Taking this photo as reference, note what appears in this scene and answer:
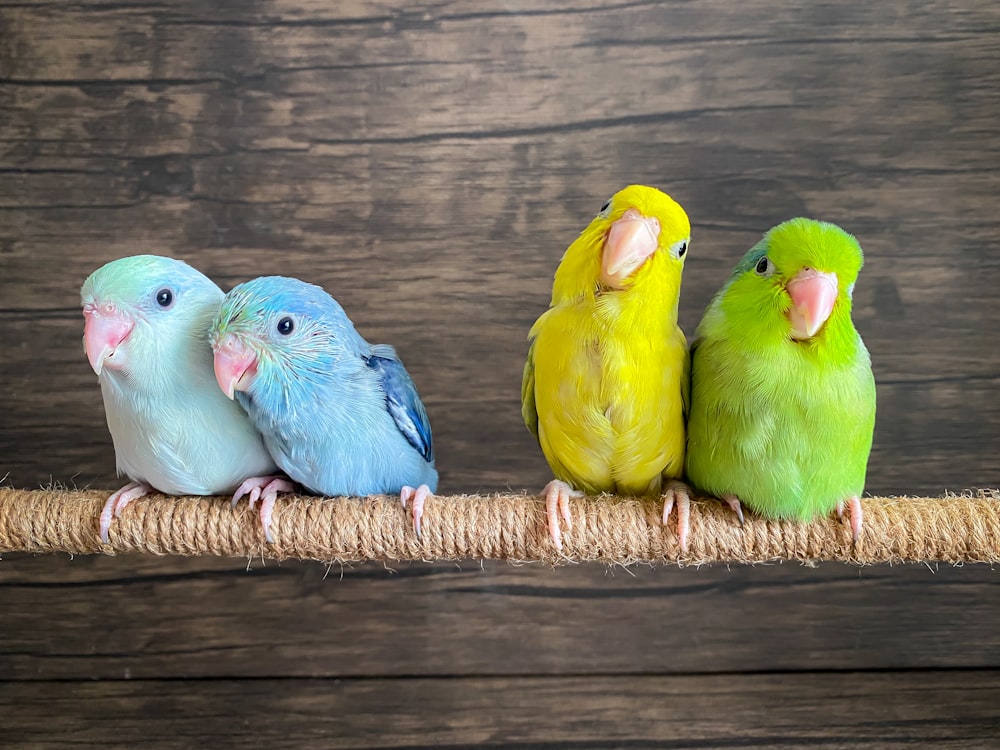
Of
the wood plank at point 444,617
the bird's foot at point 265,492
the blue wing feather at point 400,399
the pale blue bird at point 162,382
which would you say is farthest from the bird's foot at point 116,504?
the wood plank at point 444,617

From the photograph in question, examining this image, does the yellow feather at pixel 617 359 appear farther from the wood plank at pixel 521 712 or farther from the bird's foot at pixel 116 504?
the wood plank at pixel 521 712

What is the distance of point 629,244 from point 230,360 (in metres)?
0.70

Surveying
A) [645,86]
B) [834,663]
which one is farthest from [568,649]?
[645,86]

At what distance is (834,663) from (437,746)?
1.12m

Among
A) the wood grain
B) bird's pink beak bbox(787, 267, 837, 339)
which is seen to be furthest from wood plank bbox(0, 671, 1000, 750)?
bird's pink beak bbox(787, 267, 837, 339)

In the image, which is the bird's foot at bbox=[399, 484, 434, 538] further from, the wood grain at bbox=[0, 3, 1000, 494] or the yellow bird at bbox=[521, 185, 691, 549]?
the wood grain at bbox=[0, 3, 1000, 494]

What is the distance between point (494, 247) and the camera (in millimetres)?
1953

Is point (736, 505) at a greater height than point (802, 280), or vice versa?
point (802, 280)

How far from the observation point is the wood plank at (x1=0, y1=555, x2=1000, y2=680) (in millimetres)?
2023

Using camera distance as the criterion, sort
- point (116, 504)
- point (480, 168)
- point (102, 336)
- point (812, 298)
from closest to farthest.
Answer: point (812, 298)
point (102, 336)
point (116, 504)
point (480, 168)

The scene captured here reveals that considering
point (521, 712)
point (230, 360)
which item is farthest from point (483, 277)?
point (521, 712)

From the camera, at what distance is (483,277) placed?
1963 millimetres

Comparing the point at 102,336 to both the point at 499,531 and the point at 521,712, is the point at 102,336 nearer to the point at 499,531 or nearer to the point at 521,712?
the point at 499,531

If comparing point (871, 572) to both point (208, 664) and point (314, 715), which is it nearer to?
point (314, 715)
